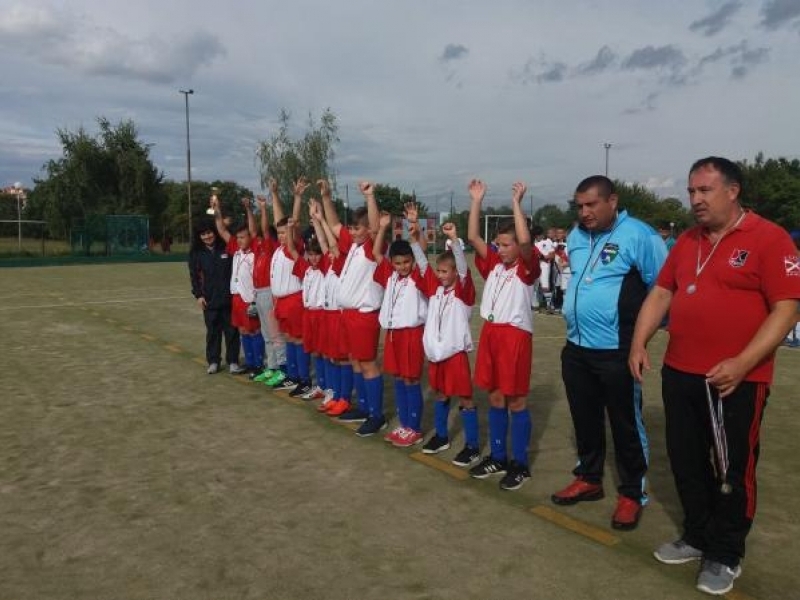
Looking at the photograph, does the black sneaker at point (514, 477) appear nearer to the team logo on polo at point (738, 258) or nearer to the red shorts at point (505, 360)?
the red shorts at point (505, 360)

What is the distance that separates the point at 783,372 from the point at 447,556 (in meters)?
6.48

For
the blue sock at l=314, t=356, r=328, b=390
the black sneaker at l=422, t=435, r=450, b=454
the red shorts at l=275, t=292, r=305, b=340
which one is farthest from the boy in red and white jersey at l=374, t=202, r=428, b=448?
the red shorts at l=275, t=292, r=305, b=340

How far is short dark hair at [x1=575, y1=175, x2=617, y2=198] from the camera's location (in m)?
3.70

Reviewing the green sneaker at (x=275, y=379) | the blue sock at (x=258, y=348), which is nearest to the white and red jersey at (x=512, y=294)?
the green sneaker at (x=275, y=379)

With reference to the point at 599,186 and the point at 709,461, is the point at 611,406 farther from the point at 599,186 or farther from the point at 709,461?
the point at 599,186

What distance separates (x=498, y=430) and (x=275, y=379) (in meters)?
3.35

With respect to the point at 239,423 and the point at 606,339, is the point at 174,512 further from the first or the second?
the point at 606,339

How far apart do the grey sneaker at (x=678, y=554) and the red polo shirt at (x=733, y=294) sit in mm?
964

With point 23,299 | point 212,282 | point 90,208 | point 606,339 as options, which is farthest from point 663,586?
point 90,208

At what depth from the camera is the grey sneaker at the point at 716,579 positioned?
9.91ft

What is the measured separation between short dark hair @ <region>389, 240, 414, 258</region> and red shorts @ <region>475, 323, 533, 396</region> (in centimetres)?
98

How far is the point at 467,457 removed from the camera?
4754 mm

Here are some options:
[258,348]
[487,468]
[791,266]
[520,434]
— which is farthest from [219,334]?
[791,266]

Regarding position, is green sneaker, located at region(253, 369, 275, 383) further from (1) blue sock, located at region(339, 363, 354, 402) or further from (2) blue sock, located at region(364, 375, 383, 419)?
(2) blue sock, located at region(364, 375, 383, 419)
